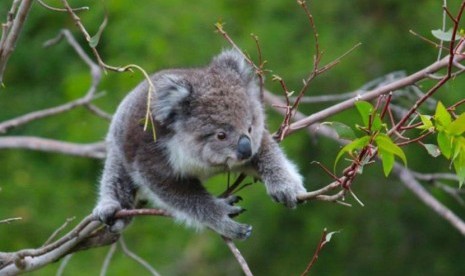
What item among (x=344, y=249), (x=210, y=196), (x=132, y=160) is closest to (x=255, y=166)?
(x=210, y=196)

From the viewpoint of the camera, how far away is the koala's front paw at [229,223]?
14.9ft

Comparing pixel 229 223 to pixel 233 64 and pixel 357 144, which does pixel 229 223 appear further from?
pixel 357 144

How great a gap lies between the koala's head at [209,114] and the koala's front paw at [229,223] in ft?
0.51

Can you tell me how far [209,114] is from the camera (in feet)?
15.8

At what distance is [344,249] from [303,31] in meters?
1.96

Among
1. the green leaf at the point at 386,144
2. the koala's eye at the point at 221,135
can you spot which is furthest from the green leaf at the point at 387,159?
the koala's eye at the point at 221,135

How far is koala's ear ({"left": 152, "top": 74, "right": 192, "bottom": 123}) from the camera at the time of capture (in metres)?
4.83

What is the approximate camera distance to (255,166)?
194 inches

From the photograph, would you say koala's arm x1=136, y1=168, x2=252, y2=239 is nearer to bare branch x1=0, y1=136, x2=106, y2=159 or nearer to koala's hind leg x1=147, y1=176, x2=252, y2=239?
koala's hind leg x1=147, y1=176, x2=252, y2=239

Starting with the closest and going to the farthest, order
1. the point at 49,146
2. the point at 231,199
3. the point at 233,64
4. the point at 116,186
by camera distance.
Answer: the point at 231,199, the point at 233,64, the point at 116,186, the point at 49,146

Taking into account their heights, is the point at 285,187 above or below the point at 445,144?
below

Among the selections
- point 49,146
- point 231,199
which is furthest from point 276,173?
point 49,146

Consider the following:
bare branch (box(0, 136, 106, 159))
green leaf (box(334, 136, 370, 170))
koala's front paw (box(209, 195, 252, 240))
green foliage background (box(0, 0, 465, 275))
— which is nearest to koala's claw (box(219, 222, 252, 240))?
koala's front paw (box(209, 195, 252, 240))

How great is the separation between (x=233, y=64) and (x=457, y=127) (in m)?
1.77
